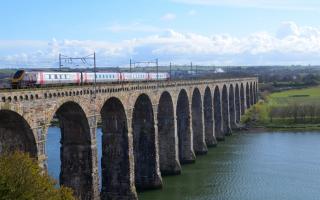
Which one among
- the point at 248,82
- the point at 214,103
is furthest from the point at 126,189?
the point at 248,82

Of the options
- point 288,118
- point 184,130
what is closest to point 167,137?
point 184,130

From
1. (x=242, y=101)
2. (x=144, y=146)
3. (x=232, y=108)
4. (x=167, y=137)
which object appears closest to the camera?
(x=144, y=146)

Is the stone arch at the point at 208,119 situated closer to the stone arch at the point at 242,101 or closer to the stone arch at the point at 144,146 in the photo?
the stone arch at the point at 144,146

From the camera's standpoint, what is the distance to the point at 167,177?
5616 centimetres

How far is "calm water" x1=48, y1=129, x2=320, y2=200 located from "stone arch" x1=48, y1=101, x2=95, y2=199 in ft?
34.3

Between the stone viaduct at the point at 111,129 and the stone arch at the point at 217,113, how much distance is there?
12914 mm

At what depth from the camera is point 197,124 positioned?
233ft

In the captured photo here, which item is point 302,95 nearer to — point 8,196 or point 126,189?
point 126,189

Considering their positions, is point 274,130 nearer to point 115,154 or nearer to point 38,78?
point 115,154

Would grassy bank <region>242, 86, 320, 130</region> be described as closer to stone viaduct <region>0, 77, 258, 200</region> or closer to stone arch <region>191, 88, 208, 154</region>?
stone arch <region>191, 88, 208, 154</region>

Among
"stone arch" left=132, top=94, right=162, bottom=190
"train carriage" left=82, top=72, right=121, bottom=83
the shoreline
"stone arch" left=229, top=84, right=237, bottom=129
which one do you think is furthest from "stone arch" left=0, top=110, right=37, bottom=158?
"stone arch" left=229, top=84, right=237, bottom=129

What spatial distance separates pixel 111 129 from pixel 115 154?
7.19 feet

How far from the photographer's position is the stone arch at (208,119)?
7738 cm

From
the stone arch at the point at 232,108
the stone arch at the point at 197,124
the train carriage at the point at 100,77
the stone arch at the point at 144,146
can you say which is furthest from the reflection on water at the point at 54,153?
the stone arch at the point at 232,108
